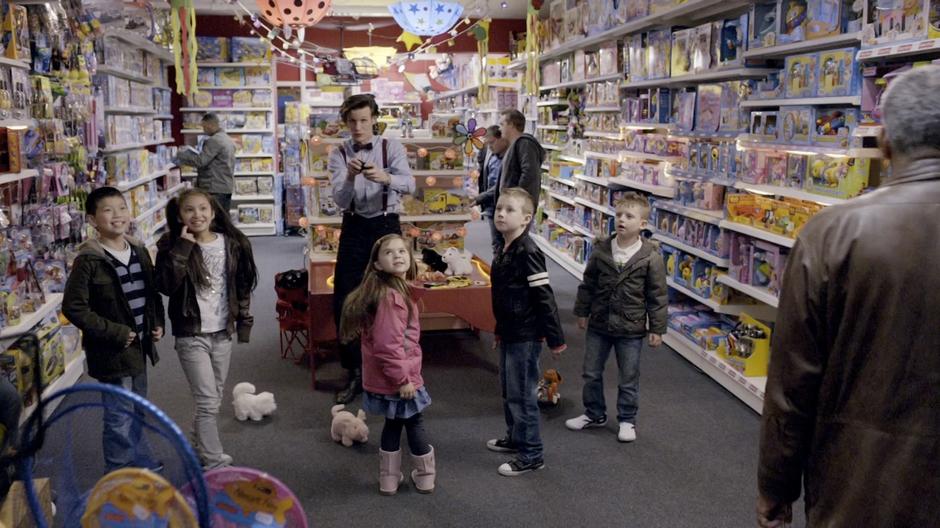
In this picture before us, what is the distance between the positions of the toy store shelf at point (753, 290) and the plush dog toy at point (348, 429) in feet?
7.57

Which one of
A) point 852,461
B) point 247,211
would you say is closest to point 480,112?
point 247,211

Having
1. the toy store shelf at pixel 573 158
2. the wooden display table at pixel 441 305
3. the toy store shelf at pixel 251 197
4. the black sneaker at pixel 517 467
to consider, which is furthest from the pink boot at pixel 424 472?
the toy store shelf at pixel 251 197

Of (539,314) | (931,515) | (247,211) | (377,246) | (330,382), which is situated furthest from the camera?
(247,211)

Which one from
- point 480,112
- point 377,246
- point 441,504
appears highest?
point 480,112

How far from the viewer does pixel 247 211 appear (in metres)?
12.2

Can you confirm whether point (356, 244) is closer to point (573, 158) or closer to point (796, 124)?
point (796, 124)

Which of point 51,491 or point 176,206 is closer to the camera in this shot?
point 51,491

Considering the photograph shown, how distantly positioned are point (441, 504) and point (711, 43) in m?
3.65

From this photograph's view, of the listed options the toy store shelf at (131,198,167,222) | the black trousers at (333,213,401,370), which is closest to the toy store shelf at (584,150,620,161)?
the black trousers at (333,213,401,370)

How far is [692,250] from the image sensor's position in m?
5.65

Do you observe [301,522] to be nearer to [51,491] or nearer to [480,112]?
[51,491]

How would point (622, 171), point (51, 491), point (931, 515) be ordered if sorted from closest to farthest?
point (931, 515) < point (51, 491) < point (622, 171)

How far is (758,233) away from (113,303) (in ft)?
11.1

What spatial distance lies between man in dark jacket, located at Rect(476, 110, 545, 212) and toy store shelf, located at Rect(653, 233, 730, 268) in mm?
1006
